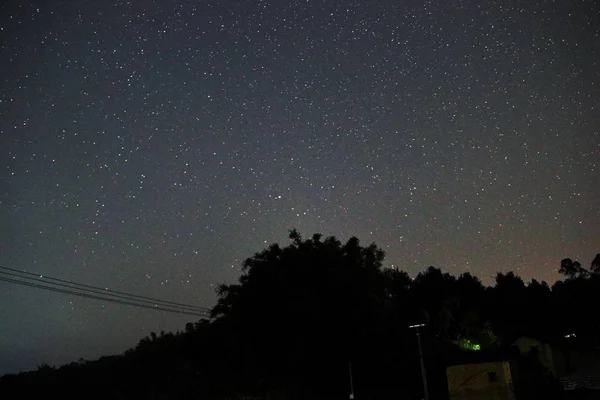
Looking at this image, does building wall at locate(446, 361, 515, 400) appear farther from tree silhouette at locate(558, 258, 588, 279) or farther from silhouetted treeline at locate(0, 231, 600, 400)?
tree silhouette at locate(558, 258, 588, 279)

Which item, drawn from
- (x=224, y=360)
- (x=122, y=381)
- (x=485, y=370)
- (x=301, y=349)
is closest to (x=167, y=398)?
(x=122, y=381)

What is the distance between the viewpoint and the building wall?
37906mm

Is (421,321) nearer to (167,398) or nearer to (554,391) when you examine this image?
(554,391)

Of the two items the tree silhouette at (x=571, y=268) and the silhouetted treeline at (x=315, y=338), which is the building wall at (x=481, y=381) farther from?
the tree silhouette at (x=571, y=268)

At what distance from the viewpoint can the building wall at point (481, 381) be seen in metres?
37.9

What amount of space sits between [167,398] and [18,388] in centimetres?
2642

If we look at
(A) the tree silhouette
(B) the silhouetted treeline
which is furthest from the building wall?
(A) the tree silhouette

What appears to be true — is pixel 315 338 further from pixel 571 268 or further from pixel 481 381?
pixel 571 268

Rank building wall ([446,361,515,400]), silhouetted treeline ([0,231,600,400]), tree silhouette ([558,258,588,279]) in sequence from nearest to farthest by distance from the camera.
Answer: building wall ([446,361,515,400])
silhouetted treeline ([0,231,600,400])
tree silhouette ([558,258,588,279])

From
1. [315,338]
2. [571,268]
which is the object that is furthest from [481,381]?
[571,268]

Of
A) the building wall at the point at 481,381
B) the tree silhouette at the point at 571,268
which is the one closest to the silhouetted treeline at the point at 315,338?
the building wall at the point at 481,381

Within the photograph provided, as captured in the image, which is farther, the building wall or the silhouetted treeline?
the silhouetted treeline

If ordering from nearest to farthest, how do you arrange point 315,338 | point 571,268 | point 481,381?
1. point 481,381
2. point 315,338
3. point 571,268

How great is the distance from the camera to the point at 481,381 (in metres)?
38.7
